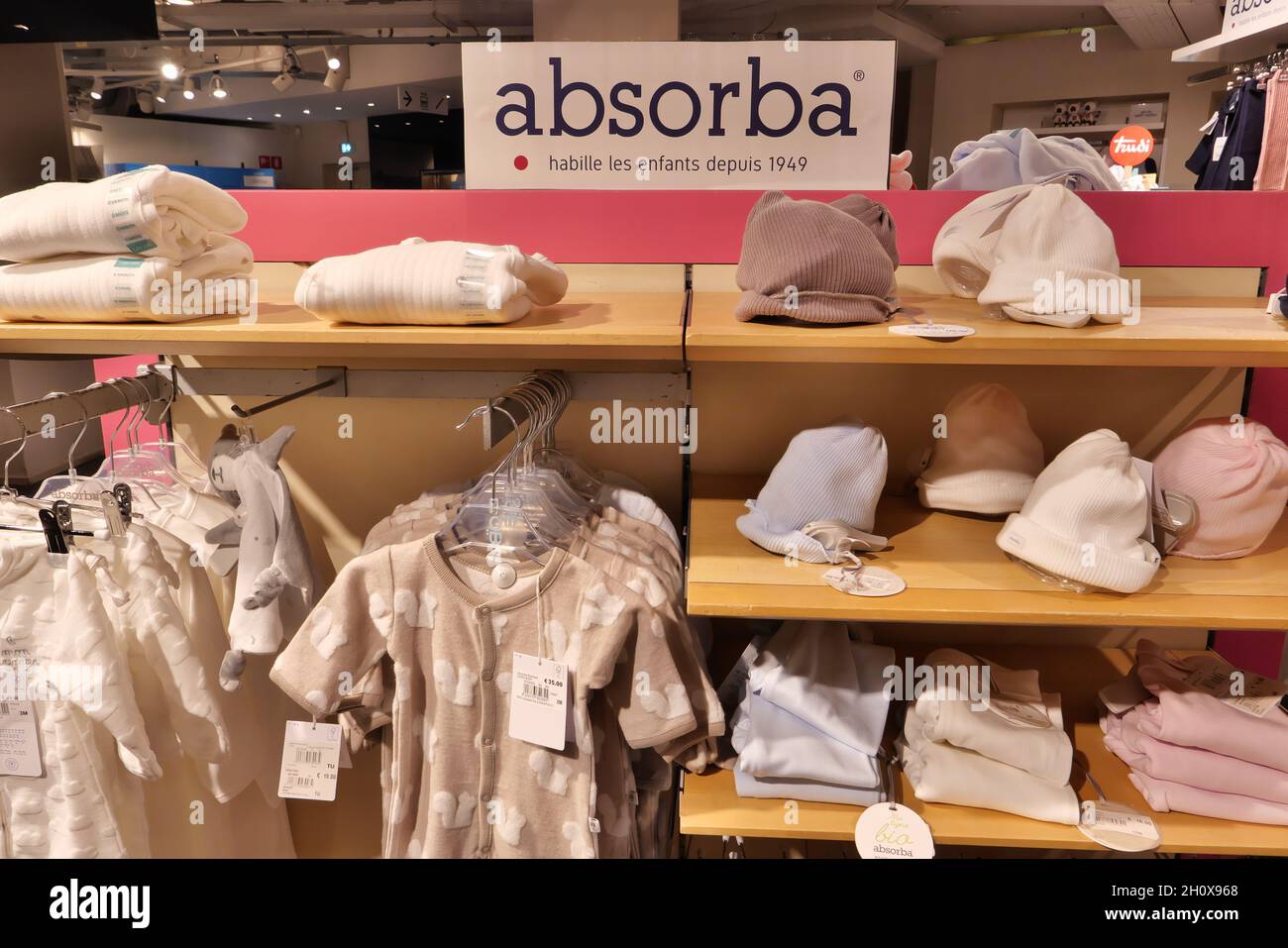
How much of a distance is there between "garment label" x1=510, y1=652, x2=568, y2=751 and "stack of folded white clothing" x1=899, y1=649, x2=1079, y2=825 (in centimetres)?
61

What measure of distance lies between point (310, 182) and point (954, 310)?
473 cm

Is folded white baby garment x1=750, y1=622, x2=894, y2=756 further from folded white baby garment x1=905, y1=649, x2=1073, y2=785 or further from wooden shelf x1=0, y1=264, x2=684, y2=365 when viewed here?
wooden shelf x1=0, y1=264, x2=684, y2=365

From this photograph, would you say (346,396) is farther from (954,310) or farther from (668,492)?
(954,310)

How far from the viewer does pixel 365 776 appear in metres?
1.83

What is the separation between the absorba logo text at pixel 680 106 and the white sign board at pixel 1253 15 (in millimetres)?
1732

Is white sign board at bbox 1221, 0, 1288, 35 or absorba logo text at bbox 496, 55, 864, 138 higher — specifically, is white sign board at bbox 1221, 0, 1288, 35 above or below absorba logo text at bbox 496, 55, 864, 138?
above

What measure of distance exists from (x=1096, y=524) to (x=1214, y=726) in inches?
16.8

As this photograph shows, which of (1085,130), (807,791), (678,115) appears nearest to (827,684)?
(807,791)

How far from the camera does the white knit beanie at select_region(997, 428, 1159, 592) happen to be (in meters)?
1.16

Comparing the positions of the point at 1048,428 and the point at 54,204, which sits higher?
the point at 54,204

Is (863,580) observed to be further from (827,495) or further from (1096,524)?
(1096,524)

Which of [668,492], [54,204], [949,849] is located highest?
[54,204]

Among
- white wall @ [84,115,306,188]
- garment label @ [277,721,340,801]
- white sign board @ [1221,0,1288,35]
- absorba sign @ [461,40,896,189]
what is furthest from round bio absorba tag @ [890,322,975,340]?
white wall @ [84,115,306,188]
